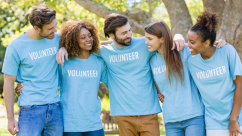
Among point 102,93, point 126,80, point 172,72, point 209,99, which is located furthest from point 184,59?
point 102,93

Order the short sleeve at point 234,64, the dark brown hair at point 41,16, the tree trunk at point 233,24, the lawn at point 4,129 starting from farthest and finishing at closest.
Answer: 1. the lawn at point 4,129
2. the tree trunk at point 233,24
3. the dark brown hair at point 41,16
4. the short sleeve at point 234,64

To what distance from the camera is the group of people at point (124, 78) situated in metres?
2.95

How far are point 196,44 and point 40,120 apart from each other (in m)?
2.01

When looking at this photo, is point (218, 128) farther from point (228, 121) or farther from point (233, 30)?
point (233, 30)

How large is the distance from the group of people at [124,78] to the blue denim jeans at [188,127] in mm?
11

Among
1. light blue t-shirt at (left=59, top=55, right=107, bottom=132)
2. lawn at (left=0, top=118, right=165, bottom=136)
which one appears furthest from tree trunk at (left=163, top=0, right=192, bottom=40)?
lawn at (left=0, top=118, right=165, bottom=136)

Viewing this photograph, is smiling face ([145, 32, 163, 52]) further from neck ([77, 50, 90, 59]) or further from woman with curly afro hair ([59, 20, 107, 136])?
neck ([77, 50, 90, 59])

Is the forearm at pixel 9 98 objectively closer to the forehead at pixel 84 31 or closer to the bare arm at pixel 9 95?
the bare arm at pixel 9 95

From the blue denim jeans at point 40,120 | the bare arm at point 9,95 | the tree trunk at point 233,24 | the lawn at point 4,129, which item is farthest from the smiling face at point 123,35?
the lawn at point 4,129

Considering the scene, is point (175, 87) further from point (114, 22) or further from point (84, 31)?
point (84, 31)

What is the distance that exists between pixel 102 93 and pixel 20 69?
10545mm

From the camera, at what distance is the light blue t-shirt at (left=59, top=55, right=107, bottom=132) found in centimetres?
314

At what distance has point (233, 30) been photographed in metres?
4.79

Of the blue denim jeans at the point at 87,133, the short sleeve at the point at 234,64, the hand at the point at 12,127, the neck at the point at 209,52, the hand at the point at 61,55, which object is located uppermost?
the hand at the point at 61,55
